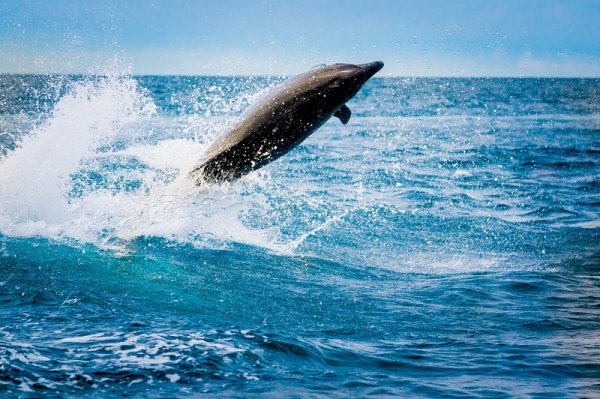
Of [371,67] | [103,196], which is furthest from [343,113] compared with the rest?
[103,196]

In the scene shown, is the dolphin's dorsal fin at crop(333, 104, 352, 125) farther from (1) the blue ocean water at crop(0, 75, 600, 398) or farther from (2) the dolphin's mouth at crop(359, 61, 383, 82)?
(1) the blue ocean water at crop(0, 75, 600, 398)

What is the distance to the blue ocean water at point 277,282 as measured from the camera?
5.06 meters

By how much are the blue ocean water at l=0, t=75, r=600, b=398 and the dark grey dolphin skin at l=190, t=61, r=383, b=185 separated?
0.74 metres

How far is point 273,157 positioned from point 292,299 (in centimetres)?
164

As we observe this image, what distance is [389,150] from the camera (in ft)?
78.7

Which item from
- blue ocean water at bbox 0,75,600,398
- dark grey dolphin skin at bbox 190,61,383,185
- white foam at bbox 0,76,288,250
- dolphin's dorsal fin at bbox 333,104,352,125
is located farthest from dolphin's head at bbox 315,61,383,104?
white foam at bbox 0,76,288,250

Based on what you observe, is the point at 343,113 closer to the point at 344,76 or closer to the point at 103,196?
the point at 344,76

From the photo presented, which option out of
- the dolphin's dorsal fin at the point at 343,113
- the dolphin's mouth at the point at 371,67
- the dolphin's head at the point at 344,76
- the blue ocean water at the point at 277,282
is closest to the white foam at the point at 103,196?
the blue ocean water at the point at 277,282

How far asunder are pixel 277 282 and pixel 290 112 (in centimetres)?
234

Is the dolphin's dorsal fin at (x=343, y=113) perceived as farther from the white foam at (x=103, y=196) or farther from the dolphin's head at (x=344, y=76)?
the white foam at (x=103, y=196)

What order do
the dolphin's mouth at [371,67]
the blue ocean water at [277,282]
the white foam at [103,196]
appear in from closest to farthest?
the blue ocean water at [277,282], the dolphin's mouth at [371,67], the white foam at [103,196]

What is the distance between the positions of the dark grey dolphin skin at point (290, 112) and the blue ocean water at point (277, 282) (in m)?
0.74

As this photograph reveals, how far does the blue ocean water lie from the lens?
16.6 feet

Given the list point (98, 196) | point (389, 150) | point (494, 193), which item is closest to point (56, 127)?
point (98, 196)
